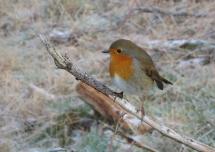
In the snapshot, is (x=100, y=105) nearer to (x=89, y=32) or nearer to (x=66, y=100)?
(x=66, y=100)

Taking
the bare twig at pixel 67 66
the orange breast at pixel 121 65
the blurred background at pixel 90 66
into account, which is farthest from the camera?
the blurred background at pixel 90 66

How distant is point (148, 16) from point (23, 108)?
6.48 ft

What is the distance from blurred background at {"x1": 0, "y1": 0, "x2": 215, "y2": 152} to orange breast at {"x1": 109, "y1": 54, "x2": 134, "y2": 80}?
345 millimetres

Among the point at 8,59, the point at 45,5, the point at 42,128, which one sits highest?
the point at 45,5

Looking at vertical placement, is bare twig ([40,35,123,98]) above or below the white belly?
above

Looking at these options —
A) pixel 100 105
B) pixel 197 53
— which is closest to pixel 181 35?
pixel 197 53

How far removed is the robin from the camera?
314 cm

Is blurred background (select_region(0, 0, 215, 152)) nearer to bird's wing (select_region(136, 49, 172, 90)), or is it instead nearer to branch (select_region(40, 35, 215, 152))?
branch (select_region(40, 35, 215, 152))

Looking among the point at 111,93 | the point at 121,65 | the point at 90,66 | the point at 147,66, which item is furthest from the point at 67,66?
the point at 90,66

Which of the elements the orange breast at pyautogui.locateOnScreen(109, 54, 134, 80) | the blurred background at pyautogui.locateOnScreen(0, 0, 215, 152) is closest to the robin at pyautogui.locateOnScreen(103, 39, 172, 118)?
the orange breast at pyautogui.locateOnScreen(109, 54, 134, 80)

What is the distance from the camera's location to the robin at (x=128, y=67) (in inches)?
124

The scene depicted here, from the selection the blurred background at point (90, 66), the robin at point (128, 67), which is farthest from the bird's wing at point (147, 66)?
the blurred background at point (90, 66)

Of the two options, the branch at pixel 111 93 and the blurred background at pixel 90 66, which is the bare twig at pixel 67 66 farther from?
the blurred background at pixel 90 66

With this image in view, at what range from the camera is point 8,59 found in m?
5.09
